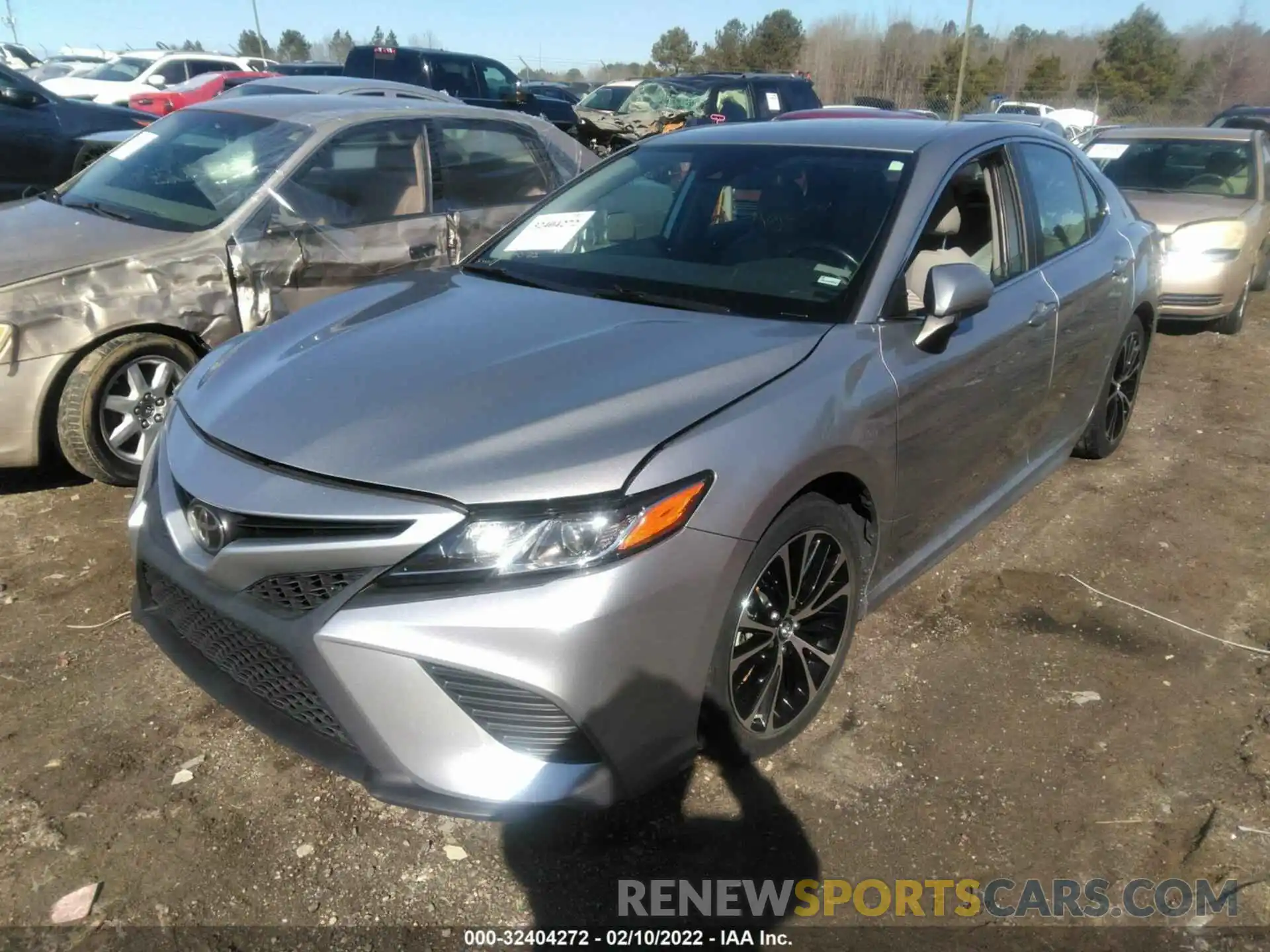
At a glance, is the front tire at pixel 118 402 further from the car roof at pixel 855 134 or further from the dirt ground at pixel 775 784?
the car roof at pixel 855 134

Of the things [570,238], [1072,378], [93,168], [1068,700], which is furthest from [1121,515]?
[93,168]

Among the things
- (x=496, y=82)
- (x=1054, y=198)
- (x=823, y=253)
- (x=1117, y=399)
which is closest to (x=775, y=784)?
(x=823, y=253)

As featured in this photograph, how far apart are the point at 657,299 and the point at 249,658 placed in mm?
1548

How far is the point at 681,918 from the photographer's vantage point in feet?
7.45

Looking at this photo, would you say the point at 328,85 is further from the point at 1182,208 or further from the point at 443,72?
the point at 443,72

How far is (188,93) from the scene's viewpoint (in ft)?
55.5

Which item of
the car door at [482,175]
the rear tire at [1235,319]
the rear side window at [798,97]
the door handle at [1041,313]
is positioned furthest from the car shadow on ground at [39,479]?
the rear side window at [798,97]

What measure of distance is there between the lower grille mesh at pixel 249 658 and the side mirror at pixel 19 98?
8201 mm

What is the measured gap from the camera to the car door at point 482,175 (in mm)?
5402

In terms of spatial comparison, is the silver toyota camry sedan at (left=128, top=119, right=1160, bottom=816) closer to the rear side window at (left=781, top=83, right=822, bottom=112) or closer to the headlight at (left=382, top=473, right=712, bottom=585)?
the headlight at (left=382, top=473, right=712, bottom=585)

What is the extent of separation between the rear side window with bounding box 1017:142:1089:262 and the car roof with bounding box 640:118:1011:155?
0.47ft

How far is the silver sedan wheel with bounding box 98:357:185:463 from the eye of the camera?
164 inches

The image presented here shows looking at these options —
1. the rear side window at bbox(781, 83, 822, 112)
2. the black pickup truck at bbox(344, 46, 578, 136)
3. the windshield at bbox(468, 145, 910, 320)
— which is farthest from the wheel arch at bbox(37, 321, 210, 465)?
the rear side window at bbox(781, 83, 822, 112)

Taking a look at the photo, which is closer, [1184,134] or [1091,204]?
[1091,204]
